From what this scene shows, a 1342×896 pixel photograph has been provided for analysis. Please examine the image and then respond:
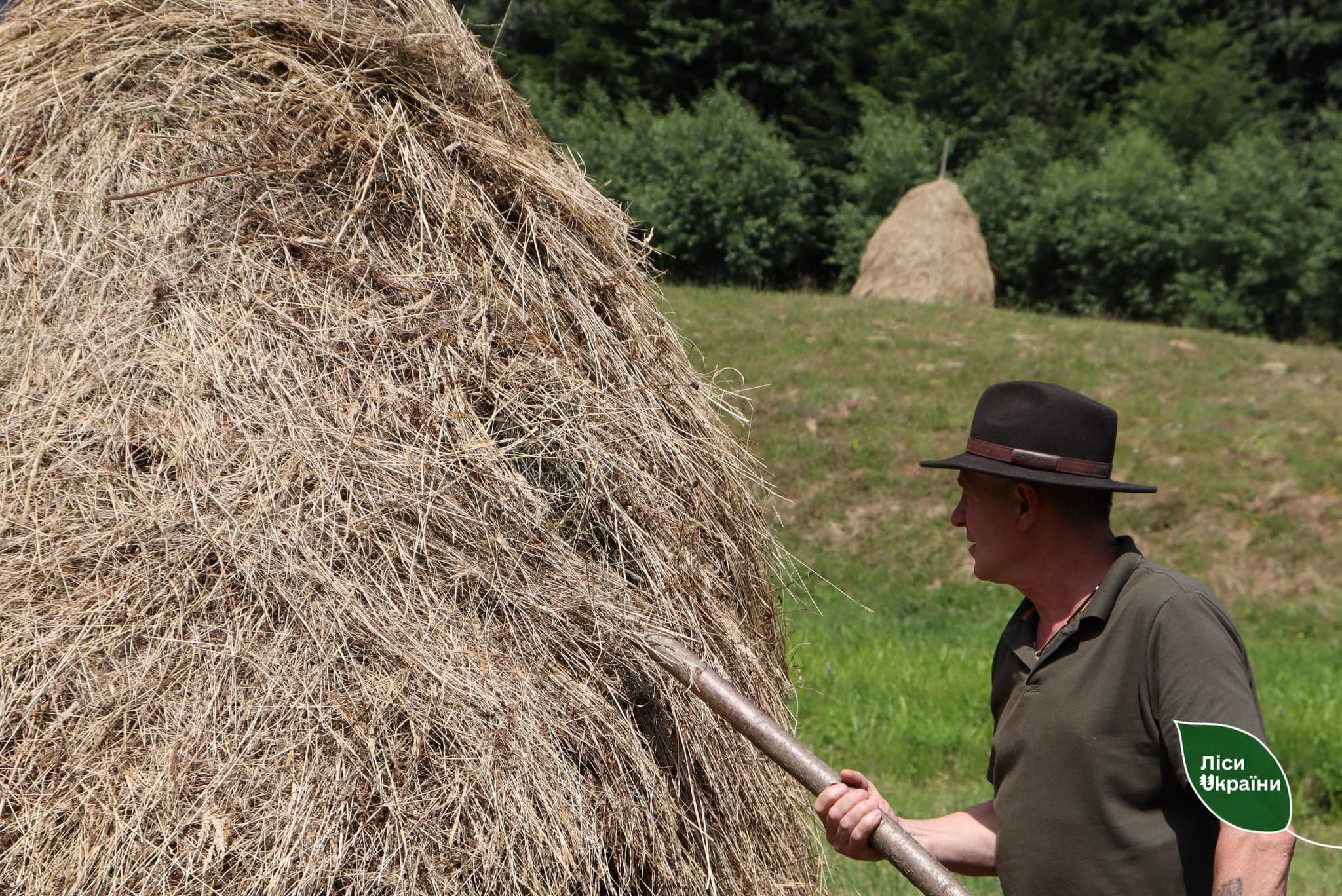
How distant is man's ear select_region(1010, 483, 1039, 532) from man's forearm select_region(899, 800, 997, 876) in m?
0.66

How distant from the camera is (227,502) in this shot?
2877 millimetres

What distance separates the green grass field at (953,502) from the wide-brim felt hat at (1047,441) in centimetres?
300

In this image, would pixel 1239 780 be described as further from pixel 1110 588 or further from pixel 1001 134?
pixel 1001 134

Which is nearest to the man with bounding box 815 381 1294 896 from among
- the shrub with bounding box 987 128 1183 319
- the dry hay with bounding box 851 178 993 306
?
the dry hay with bounding box 851 178 993 306

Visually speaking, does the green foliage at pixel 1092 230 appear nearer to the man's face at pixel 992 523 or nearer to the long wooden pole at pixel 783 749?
the long wooden pole at pixel 783 749

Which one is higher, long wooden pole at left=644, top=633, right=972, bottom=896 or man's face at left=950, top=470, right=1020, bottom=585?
man's face at left=950, top=470, right=1020, bottom=585

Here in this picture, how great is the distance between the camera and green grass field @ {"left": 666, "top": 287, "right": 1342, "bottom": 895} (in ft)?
23.5

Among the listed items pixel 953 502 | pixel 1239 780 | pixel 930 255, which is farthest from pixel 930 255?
pixel 1239 780

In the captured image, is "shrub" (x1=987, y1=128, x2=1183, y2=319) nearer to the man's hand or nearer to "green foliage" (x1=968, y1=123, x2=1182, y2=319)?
"green foliage" (x1=968, y1=123, x2=1182, y2=319)

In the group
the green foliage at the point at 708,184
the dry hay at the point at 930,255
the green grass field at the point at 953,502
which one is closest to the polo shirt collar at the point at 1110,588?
the green grass field at the point at 953,502

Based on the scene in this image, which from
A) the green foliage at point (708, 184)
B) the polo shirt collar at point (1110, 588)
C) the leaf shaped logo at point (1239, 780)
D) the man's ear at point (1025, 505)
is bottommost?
the green foliage at point (708, 184)

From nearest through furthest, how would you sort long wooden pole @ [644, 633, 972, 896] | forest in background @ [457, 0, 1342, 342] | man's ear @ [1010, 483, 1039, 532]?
long wooden pole @ [644, 633, 972, 896]
man's ear @ [1010, 483, 1039, 532]
forest in background @ [457, 0, 1342, 342]

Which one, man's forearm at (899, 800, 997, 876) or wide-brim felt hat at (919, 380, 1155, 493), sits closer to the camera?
wide-brim felt hat at (919, 380, 1155, 493)

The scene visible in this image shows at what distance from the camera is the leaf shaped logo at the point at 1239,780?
6.53ft
